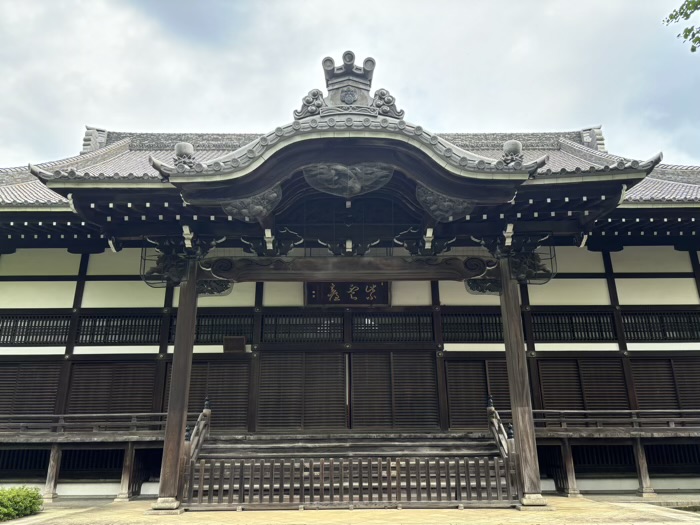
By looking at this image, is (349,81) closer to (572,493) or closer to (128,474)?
(128,474)

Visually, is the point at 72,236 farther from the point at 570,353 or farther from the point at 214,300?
the point at 570,353

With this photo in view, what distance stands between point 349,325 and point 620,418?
607cm

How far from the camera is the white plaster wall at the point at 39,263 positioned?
35.2 ft

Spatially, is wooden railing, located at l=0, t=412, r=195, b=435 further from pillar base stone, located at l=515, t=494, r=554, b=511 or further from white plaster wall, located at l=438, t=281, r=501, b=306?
pillar base stone, located at l=515, t=494, r=554, b=511

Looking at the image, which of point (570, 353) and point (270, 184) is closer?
point (270, 184)

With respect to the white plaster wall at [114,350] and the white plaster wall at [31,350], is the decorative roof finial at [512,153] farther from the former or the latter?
the white plaster wall at [31,350]

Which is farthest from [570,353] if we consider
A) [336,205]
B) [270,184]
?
[270,184]

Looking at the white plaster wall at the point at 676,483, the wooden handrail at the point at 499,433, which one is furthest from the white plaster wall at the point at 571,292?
the white plaster wall at the point at 676,483

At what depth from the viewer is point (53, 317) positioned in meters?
10.5

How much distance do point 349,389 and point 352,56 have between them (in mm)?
6877

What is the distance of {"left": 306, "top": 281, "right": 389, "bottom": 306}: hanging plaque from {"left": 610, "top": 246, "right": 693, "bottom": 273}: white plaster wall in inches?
223

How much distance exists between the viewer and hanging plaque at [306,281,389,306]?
34.5 ft

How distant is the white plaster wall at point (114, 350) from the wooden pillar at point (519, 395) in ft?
24.8

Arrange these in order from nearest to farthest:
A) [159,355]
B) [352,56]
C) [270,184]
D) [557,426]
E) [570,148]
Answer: [270,184] → [352,56] → [557,426] → [159,355] → [570,148]
